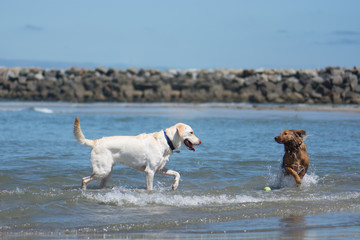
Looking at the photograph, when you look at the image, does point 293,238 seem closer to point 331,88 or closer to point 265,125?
point 265,125

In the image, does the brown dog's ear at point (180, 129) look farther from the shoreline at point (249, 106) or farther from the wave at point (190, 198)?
the shoreline at point (249, 106)

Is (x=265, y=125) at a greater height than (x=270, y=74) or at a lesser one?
lesser

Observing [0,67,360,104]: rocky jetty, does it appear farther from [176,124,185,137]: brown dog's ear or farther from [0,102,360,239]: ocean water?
[176,124,185,137]: brown dog's ear

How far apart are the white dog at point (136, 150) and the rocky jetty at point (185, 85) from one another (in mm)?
24107

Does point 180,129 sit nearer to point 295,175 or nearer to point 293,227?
point 295,175

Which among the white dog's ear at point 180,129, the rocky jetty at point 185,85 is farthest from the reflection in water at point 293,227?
the rocky jetty at point 185,85

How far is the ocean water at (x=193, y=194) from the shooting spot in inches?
246

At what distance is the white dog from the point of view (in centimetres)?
834

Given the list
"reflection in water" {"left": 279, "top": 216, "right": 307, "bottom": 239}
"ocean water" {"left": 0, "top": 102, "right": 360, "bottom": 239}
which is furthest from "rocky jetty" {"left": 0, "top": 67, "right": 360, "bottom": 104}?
"reflection in water" {"left": 279, "top": 216, "right": 307, "bottom": 239}

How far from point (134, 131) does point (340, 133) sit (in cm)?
692

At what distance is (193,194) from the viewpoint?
8.39 m

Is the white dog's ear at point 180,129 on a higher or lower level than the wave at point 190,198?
higher

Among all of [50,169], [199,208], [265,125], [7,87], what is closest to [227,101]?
[265,125]

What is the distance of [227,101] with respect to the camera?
33312 millimetres
